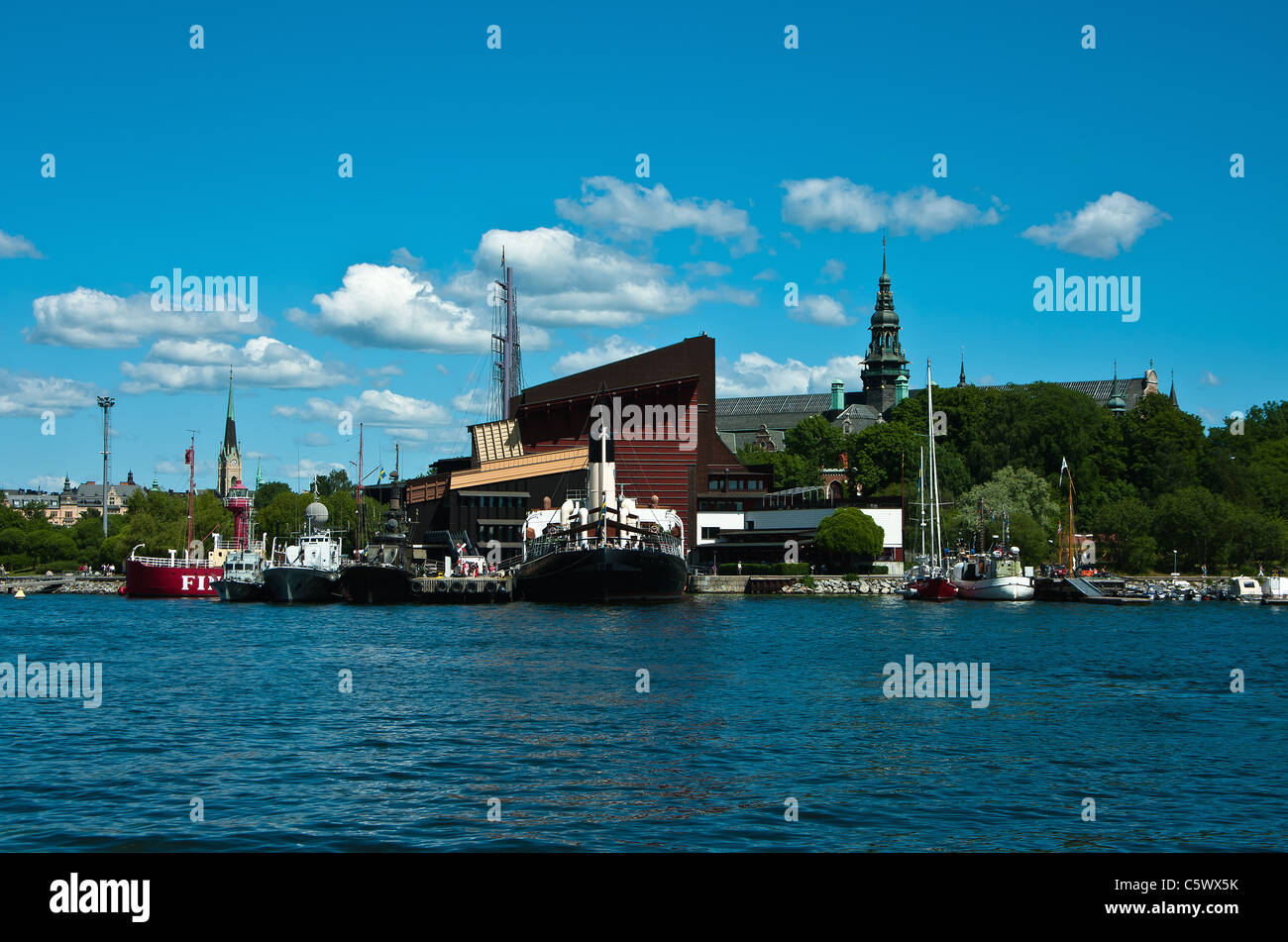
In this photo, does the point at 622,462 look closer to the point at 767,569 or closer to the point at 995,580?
the point at 767,569

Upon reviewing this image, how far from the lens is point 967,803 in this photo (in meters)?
20.4

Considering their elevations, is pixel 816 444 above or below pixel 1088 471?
above

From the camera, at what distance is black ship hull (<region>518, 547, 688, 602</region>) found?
85.7 meters

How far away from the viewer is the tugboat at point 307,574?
9319cm

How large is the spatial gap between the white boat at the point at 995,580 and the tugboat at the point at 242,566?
6088 centimetres

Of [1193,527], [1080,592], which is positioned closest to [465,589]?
[1080,592]

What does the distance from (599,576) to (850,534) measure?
41.6 metres

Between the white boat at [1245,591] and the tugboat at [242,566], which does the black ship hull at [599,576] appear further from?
the white boat at [1245,591]

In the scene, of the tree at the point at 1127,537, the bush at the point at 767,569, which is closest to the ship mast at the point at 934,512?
the bush at the point at 767,569

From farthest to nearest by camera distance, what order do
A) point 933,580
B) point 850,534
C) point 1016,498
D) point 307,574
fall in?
1. point 1016,498
2. point 850,534
3. point 933,580
4. point 307,574

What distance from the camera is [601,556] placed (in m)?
85.6

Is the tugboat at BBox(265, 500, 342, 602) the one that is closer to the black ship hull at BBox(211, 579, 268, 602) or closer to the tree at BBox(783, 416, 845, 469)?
the black ship hull at BBox(211, 579, 268, 602)
